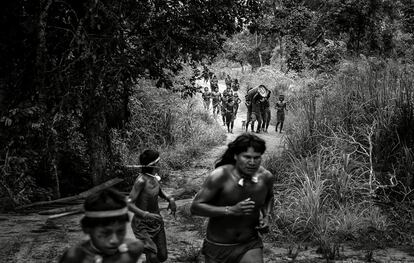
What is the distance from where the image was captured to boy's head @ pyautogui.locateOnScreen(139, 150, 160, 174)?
505cm

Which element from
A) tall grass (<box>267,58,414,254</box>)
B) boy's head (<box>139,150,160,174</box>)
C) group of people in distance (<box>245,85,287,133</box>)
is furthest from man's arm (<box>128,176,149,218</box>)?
group of people in distance (<box>245,85,287,133</box>)

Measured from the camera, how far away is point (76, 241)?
7457mm

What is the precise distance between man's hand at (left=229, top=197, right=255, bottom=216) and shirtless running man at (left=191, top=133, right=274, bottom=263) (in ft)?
0.29

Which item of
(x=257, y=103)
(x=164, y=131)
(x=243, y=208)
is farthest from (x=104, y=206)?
(x=257, y=103)

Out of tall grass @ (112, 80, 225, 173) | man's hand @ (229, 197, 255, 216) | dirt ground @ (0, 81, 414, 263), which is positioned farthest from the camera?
tall grass @ (112, 80, 225, 173)

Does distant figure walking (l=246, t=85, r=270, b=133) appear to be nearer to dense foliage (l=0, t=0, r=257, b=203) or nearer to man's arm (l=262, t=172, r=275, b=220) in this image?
dense foliage (l=0, t=0, r=257, b=203)

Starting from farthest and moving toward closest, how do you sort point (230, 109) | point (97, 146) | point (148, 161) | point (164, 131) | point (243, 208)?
point (230, 109)
point (164, 131)
point (97, 146)
point (148, 161)
point (243, 208)

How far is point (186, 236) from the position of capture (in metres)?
7.93

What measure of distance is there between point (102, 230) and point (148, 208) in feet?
7.90

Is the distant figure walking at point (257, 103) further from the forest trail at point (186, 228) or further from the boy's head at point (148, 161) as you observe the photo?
the boy's head at point (148, 161)

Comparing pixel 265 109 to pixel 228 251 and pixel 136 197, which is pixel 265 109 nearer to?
pixel 136 197

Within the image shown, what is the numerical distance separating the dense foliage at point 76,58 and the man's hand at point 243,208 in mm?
5209

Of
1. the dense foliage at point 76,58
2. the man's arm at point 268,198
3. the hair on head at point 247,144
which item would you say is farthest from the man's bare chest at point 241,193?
the dense foliage at point 76,58

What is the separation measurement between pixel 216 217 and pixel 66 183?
29.2 feet
